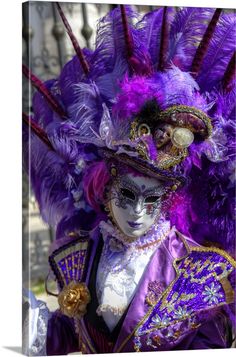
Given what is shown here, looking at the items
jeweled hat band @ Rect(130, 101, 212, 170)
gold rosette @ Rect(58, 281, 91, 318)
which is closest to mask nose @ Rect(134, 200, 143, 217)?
jeweled hat band @ Rect(130, 101, 212, 170)

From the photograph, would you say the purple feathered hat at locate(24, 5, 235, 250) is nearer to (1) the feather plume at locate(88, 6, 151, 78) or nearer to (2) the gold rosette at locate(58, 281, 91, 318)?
(1) the feather plume at locate(88, 6, 151, 78)

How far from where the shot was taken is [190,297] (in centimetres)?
207

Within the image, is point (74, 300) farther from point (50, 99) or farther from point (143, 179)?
point (50, 99)

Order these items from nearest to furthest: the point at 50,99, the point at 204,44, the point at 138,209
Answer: the point at 138,209 → the point at 204,44 → the point at 50,99

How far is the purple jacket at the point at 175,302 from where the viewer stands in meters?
2.04

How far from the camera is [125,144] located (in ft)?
6.52

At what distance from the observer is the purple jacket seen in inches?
80.1

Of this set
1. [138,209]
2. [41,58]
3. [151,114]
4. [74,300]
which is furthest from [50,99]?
[41,58]

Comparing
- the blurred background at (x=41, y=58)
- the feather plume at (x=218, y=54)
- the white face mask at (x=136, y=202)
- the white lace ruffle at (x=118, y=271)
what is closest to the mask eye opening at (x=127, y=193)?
the white face mask at (x=136, y=202)

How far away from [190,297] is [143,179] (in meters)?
0.35

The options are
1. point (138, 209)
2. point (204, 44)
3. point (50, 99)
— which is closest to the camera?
point (138, 209)

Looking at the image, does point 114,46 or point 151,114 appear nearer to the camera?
point 151,114

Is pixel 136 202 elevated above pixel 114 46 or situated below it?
below

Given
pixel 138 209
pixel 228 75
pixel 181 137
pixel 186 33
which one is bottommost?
pixel 138 209
